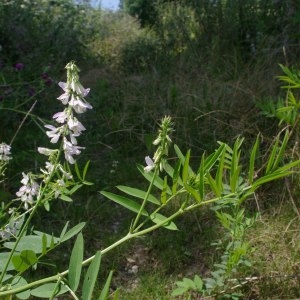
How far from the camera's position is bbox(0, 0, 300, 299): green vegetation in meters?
1.75

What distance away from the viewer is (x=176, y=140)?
321cm

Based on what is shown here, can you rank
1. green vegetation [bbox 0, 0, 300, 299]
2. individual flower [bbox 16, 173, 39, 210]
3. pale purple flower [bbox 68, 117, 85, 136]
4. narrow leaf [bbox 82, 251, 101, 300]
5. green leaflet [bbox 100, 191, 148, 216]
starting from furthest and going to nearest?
1. green vegetation [bbox 0, 0, 300, 299]
2. individual flower [bbox 16, 173, 39, 210]
3. green leaflet [bbox 100, 191, 148, 216]
4. pale purple flower [bbox 68, 117, 85, 136]
5. narrow leaf [bbox 82, 251, 101, 300]

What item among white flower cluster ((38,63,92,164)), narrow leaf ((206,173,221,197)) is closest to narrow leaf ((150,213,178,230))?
narrow leaf ((206,173,221,197))

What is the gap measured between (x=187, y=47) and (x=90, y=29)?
5.67 ft

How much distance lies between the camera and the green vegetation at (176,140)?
1750mm

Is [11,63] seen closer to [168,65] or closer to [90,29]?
[168,65]

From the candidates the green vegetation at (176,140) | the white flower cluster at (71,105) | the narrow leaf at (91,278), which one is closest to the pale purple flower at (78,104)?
the white flower cluster at (71,105)

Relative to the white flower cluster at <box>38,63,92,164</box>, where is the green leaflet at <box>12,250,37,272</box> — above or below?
below

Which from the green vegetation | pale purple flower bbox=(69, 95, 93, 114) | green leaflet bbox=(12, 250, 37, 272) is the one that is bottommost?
the green vegetation

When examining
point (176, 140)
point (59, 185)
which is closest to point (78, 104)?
point (59, 185)

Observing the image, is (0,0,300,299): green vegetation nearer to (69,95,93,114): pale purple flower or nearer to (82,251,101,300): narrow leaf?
(82,251,101,300): narrow leaf

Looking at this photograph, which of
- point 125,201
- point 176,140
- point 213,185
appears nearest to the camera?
point 213,185

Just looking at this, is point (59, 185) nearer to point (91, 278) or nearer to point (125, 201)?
point (125, 201)

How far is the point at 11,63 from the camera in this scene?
169 inches
